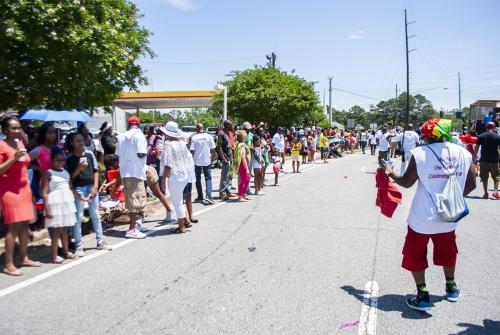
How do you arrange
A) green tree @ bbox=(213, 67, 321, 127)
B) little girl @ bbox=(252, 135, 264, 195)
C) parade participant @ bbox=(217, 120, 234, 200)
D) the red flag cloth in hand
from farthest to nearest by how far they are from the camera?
1. green tree @ bbox=(213, 67, 321, 127)
2. little girl @ bbox=(252, 135, 264, 195)
3. parade participant @ bbox=(217, 120, 234, 200)
4. the red flag cloth in hand

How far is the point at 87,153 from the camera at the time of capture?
6.26 meters

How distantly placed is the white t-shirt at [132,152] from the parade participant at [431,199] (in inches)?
167

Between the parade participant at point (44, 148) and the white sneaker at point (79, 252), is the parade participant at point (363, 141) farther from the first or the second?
the parade participant at point (44, 148)

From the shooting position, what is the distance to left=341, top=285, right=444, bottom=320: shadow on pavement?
163 inches

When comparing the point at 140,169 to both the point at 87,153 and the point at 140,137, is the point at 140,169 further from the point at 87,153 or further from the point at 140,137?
the point at 87,153

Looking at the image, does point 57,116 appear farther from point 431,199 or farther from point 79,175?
point 431,199

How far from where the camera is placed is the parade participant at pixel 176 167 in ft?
23.7

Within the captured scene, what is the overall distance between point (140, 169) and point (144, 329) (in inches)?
140

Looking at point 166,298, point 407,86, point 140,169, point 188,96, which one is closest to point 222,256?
point 166,298

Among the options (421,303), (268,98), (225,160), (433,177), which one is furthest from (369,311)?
(268,98)

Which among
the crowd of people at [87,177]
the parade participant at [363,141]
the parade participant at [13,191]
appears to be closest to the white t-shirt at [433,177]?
the crowd of people at [87,177]

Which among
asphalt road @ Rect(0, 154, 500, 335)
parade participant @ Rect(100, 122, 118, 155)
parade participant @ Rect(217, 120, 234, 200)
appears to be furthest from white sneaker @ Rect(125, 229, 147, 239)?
parade participant @ Rect(217, 120, 234, 200)

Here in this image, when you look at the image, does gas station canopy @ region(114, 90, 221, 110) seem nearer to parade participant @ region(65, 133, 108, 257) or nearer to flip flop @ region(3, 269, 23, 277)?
parade participant @ region(65, 133, 108, 257)

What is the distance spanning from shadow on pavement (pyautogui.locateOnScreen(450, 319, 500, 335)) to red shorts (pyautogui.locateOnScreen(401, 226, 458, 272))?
1.97ft
